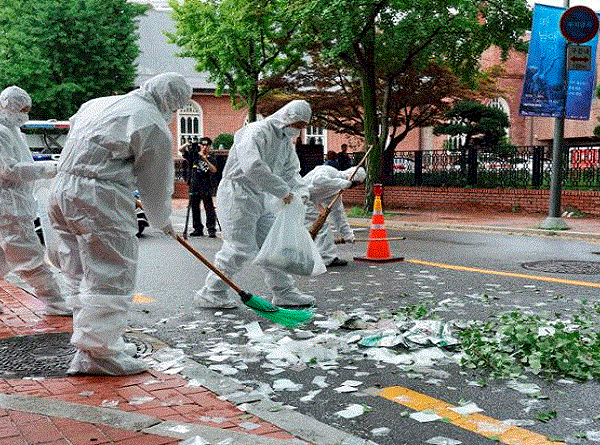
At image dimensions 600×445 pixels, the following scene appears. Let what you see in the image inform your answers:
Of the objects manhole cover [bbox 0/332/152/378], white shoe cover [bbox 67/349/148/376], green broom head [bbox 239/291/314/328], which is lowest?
manhole cover [bbox 0/332/152/378]

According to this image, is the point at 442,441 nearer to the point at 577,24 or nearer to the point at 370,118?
the point at 577,24

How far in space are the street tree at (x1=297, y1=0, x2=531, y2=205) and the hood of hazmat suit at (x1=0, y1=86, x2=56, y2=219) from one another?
11.1 metres

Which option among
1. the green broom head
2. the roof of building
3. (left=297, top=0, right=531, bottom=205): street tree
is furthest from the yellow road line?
the roof of building

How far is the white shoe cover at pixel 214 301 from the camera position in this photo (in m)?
6.99

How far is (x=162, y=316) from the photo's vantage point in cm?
680

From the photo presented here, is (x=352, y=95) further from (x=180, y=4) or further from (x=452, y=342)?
(x=452, y=342)

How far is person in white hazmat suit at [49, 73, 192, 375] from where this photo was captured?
15.1ft

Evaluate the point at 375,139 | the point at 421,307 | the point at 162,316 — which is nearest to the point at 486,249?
the point at 421,307

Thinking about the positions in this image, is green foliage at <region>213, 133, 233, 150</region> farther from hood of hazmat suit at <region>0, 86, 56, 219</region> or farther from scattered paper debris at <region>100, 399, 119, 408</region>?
scattered paper debris at <region>100, 399, 119, 408</region>

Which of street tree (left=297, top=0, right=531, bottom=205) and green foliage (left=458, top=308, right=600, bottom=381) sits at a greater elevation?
street tree (left=297, top=0, right=531, bottom=205)

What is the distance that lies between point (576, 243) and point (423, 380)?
878 cm

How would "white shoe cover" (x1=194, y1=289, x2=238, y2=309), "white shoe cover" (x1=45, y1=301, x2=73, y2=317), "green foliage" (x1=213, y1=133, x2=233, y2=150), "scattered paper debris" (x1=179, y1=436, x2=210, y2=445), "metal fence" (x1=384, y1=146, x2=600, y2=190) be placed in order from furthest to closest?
"green foliage" (x1=213, y1=133, x2=233, y2=150), "metal fence" (x1=384, y1=146, x2=600, y2=190), "white shoe cover" (x1=194, y1=289, x2=238, y2=309), "white shoe cover" (x1=45, y1=301, x2=73, y2=317), "scattered paper debris" (x1=179, y1=436, x2=210, y2=445)

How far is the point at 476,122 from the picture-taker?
25.6m

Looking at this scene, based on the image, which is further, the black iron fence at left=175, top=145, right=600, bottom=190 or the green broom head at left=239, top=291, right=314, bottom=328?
the black iron fence at left=175, top=145, right=600, bottom=190
